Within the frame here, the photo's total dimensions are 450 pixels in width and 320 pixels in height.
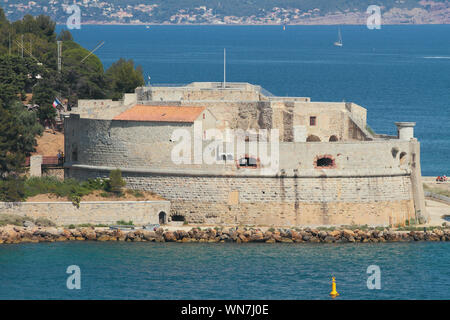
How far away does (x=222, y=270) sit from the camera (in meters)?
46.0

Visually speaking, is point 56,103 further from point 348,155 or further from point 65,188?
point 348,155

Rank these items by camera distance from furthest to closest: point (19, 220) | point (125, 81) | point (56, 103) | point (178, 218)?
point (125, 81)
point (56, 103)
point (178, 218)
point (19, 220)

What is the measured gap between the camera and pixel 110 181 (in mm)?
53125

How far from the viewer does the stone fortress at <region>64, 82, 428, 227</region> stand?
52.3 metres

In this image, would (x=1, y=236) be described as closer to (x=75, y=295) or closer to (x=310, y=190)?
(x=75, y=295)

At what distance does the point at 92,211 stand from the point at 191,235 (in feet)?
15.2

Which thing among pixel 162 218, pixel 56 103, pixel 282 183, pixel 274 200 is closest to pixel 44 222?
pixel 162 218

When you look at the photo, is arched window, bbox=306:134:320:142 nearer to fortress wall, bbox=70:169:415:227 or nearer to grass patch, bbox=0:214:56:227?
fortress wall, bbox=70:169:415:227

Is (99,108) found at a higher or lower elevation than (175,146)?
higher

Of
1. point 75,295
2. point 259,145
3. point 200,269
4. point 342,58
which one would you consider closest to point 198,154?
point 259,145

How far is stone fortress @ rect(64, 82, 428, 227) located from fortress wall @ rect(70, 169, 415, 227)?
0.14 feet

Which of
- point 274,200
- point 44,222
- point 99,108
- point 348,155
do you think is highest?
point 99,108

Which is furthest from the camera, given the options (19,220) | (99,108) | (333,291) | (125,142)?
Answer: (99,108)

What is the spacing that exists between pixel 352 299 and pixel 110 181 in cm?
1461
